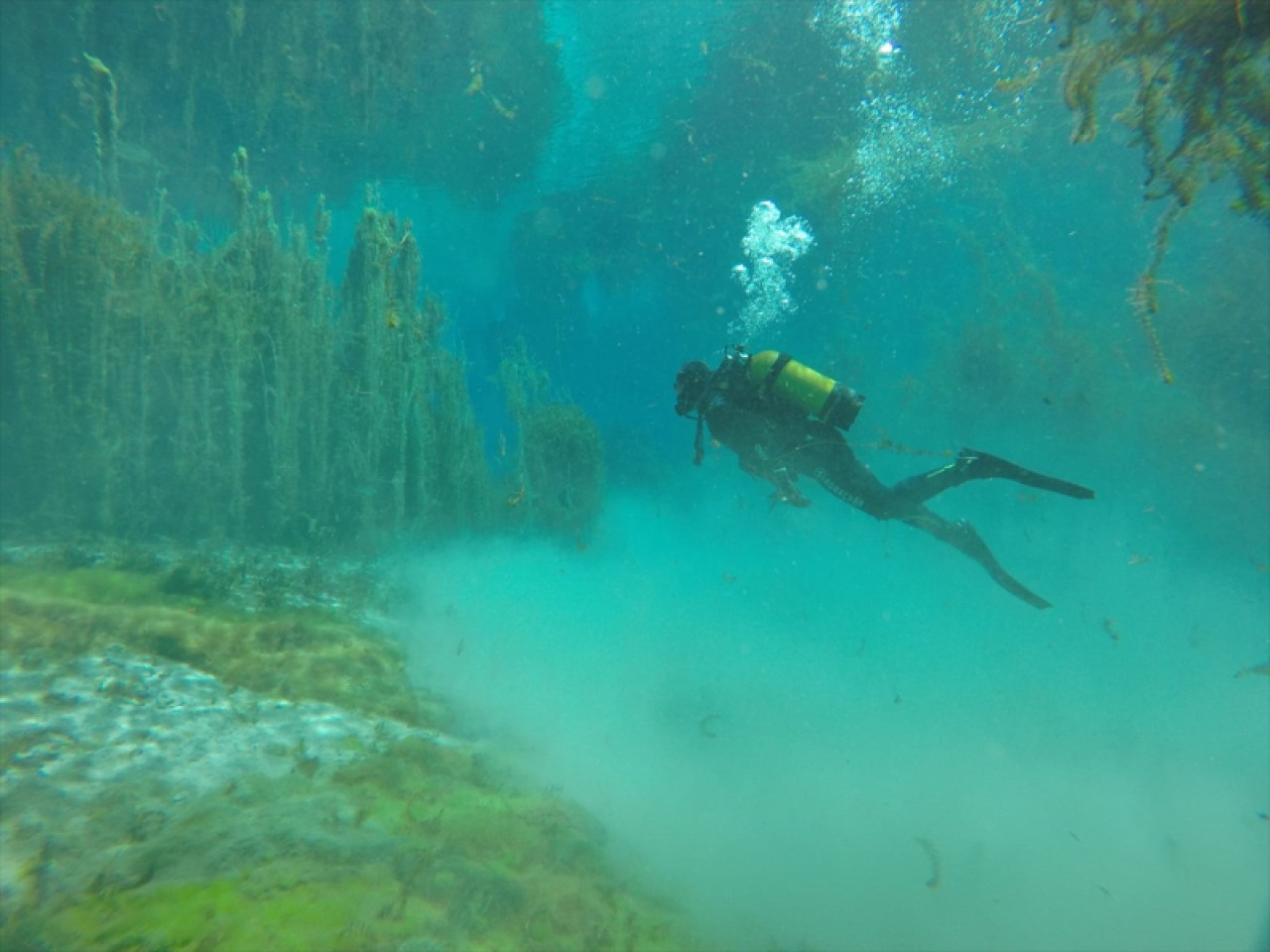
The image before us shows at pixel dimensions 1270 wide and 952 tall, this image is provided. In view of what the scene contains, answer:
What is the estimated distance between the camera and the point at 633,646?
12016 mm

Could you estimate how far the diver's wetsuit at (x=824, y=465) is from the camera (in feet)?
20.6

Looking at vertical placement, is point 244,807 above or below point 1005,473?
below

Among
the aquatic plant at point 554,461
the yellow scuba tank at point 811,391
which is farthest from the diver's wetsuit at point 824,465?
the aquatic plant at point 554,461

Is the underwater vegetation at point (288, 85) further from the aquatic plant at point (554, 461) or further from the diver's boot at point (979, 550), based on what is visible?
the diver's boot at point (979, 550)

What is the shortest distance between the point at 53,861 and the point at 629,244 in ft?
66.2

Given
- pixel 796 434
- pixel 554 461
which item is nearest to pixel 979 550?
pixel 796 434

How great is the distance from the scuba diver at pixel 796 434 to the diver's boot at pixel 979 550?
1.04ft

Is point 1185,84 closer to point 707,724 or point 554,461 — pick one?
point 707,724

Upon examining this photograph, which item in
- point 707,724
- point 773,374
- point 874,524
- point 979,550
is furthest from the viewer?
point 874,524

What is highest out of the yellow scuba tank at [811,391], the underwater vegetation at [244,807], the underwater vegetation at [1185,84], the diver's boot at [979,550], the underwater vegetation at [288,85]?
the underwater vegetation at [288,85]

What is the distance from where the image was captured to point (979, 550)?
7.41m

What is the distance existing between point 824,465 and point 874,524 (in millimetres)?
24343

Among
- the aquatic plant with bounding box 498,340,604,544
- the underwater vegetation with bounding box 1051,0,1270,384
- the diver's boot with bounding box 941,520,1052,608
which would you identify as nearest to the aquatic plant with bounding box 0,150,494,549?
the aquatic plant with bounding box 498,340,604,544

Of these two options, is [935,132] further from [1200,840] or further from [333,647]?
[333,647]
